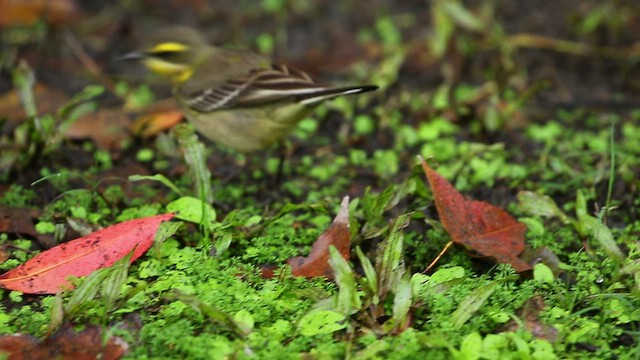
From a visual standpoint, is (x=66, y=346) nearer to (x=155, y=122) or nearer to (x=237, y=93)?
(x=237, y=93)

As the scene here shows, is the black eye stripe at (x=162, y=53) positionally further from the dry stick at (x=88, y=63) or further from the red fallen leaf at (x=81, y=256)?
the red fallen leaf at (x=81, y=256)

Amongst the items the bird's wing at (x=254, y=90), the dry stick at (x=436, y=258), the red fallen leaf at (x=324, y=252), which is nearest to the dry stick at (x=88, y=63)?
the bird's wing at (x=254, y=90)

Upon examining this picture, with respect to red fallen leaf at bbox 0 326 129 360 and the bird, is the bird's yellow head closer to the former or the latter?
the bird

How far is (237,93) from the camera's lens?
631 cm

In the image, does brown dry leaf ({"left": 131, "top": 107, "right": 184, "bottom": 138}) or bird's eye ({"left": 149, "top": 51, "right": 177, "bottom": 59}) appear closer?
brown dry leaf ({"left": 131, "top": 107, "right": 184, "bottom": 138})

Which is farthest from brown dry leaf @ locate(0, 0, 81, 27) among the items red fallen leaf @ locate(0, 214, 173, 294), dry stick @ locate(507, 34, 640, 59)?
red fallen leaf @ locate(0, 214, 173, 294)

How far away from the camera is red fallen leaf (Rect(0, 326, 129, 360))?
3873 millimetres

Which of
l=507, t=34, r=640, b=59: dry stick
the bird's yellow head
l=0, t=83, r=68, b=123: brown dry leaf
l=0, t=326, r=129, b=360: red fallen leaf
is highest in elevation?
the bird's yellow head

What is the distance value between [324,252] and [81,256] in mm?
1222

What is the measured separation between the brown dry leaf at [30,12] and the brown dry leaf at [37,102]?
4.01 feet

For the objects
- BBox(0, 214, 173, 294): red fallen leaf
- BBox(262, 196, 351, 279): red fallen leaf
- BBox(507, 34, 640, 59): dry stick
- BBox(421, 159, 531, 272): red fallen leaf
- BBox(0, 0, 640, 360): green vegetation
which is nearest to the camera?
BBox(0, 0, 640, 360): green vegetation

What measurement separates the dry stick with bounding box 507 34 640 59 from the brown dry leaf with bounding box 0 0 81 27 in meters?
4.15

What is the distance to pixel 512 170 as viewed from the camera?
20.5 ft

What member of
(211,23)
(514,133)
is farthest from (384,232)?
(211,23)
